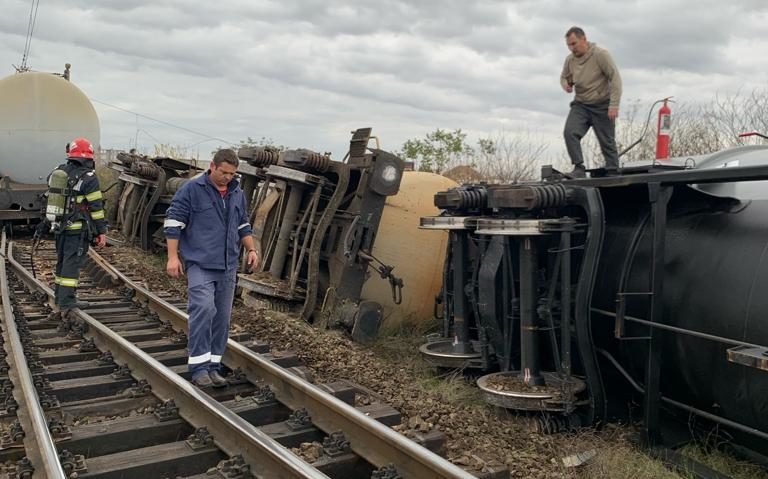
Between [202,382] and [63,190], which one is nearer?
[202,382]

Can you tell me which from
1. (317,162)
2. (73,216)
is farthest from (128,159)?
(317,162)

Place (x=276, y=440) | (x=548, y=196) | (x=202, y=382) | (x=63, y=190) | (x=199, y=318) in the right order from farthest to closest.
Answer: (x=63, y=190)
(x=199, y=318)
(x=202, y=382)
(x=548, y=196)
(x=276, y=440)

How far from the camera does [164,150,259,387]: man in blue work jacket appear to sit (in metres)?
5.15

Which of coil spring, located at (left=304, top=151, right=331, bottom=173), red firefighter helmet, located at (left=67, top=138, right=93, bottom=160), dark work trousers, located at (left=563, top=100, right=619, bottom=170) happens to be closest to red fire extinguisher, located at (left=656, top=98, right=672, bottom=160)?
dark work trousers, located at (left=563, top=100, right=619, bottom=170)

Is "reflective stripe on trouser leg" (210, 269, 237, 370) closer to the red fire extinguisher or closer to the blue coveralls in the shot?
the blue coveralls

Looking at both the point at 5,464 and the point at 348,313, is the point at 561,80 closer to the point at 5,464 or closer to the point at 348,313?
the point at 348,313

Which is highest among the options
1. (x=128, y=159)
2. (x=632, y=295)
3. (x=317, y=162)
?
(x=128, y=159)

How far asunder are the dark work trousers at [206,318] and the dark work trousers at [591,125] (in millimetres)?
3726

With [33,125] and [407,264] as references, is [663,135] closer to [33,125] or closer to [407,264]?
[407,264]

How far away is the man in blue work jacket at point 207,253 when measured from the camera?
16.9 feet

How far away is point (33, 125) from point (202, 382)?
13158 millimetres

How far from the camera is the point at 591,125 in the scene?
7273mm

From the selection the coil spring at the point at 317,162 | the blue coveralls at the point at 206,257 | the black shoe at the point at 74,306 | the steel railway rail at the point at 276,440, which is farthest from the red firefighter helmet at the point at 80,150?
the blue coveralls at the point at 206,257

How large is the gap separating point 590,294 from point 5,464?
3.72 meters
